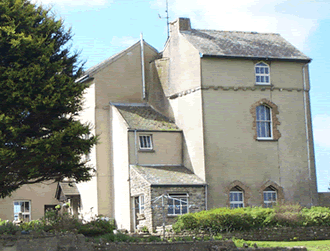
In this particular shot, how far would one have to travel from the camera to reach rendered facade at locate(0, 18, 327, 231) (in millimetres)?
36469

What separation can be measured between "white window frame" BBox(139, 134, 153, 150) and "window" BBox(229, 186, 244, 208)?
572 cm

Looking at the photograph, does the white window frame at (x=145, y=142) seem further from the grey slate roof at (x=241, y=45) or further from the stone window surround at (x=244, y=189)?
the grey slate roof at (x=241, y=45)

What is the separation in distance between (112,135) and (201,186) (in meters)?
7.41

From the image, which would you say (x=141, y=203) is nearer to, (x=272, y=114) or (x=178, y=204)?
(x=178, y=204)

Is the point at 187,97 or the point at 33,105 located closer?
the point at 33,105

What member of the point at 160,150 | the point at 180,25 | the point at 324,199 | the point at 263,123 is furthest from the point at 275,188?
the point at 180,25

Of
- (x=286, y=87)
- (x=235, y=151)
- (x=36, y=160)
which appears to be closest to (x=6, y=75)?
(x=36, y=160)

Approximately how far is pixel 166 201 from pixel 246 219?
4984mm

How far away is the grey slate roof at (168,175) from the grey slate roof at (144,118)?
2634 millimetres

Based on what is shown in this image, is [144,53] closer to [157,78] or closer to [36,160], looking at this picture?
[157,78]

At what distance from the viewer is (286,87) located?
38781 mm

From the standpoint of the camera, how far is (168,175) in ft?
118

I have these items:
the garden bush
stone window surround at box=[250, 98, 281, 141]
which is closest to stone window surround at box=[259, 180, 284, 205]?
stone window surround at box=[250, 98, 281, 141]

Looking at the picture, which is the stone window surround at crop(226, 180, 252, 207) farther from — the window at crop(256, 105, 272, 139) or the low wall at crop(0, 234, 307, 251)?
the low wall at crop(0, 234, 307, 251)
